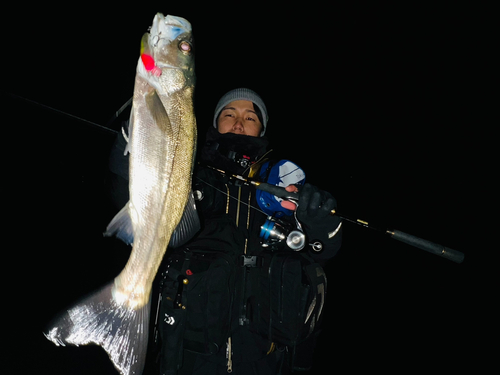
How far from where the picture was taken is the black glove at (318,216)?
195 centimetres

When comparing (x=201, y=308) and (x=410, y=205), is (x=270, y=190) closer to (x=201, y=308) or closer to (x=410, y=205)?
(x=201, y=308)

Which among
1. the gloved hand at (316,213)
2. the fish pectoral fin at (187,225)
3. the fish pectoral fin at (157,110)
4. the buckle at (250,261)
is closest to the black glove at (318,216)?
the gloved hand at (316,213)

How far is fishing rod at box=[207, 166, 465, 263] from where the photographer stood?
1799mm

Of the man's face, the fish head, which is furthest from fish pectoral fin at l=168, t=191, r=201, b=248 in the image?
the man's face

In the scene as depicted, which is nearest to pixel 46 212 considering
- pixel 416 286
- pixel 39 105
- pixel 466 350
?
pixel 39 105

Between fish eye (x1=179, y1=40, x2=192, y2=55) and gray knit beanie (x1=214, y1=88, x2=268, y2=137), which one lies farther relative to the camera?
gray knit beanie (x1=214, y1=88, x2=268, y2=137)

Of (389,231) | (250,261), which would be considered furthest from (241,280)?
(389,231)

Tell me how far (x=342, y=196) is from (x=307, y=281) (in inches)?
460

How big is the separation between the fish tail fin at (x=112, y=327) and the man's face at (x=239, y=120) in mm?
1776

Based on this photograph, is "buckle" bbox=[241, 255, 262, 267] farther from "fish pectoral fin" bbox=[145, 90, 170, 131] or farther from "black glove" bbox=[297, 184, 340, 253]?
"fish pectoral fin" bbox=[145, 90, 170, 131]

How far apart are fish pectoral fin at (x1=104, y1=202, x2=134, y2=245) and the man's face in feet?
5.09

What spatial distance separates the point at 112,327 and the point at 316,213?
138cm

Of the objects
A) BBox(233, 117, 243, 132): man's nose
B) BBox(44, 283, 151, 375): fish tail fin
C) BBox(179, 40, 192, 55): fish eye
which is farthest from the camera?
BBox(233, 117, 243, 132): man's nose

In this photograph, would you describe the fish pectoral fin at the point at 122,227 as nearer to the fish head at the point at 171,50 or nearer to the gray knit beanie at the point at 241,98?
the fish head at the point at 171,50
